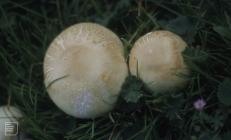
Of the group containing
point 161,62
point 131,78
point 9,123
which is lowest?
point 9,123

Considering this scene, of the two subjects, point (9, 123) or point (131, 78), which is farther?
point (9, 123)

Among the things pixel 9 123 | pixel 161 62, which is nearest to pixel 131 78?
pixel 161 62

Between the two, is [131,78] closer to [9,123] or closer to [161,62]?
[161,62]

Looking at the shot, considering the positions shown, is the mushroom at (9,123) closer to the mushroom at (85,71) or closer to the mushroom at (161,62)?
the mushroom at (85,71)

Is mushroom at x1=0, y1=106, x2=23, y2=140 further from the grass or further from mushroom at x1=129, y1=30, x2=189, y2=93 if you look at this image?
mushroom at x1=129, y1=30, x2=189, y2=93

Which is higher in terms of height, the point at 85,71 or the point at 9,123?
the point at 85,71

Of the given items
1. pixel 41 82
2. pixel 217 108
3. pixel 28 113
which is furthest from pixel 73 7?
pixel 217 108

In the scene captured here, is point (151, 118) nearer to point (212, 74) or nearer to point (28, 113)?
point (212, 74)

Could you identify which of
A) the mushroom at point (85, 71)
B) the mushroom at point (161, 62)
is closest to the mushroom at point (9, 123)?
the mushroom at point (85, 71)
